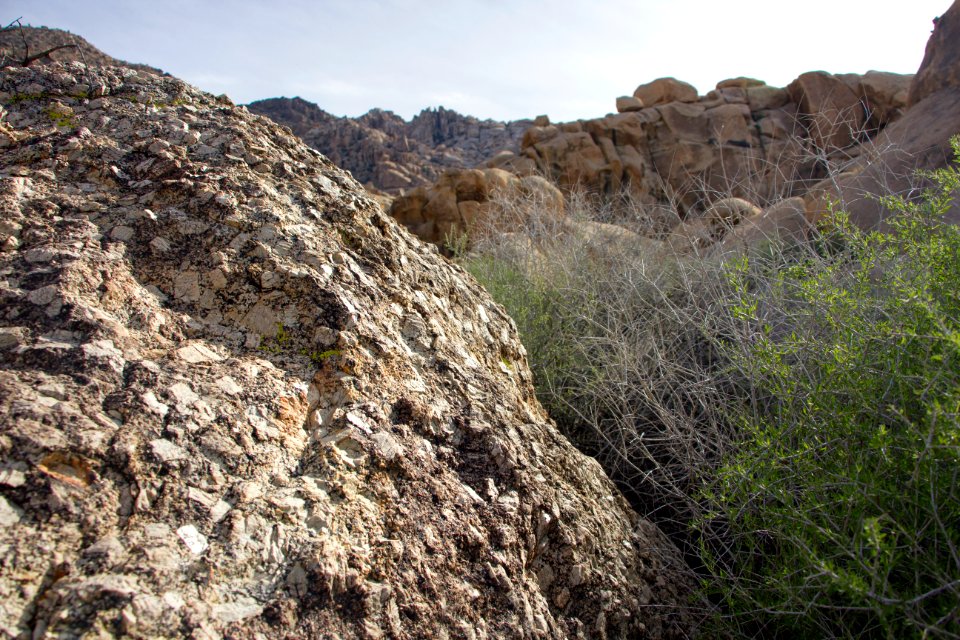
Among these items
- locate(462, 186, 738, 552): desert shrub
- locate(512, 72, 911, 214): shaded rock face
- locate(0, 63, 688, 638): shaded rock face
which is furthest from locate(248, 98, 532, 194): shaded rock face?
locate(0, 63, 688, 638): shaded rock face

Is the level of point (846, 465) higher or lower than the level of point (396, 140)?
lower

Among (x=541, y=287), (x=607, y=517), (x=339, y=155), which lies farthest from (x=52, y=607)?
(x=339, y=155)

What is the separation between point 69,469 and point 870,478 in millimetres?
1569

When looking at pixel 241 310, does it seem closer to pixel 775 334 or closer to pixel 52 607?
pixel 52 607

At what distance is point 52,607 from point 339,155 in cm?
3719

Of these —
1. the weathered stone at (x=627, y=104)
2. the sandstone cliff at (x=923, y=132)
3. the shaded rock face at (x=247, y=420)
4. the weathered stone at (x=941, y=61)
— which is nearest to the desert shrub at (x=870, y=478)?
the shaded rock face at (x=247, y=420)

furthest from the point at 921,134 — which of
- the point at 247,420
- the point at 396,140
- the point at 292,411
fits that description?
the point at 396,140

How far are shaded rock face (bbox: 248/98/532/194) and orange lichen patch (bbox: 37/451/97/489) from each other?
73.6 feet

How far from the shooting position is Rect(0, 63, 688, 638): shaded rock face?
3.51 ft

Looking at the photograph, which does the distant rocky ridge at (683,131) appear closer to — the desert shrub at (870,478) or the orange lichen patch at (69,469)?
the desert shrub at (870,478)

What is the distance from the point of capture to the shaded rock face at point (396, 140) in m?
33.8

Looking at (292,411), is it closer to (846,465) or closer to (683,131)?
(846,465)

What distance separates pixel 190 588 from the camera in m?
A: 1.05

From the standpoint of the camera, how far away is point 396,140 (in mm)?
40812
